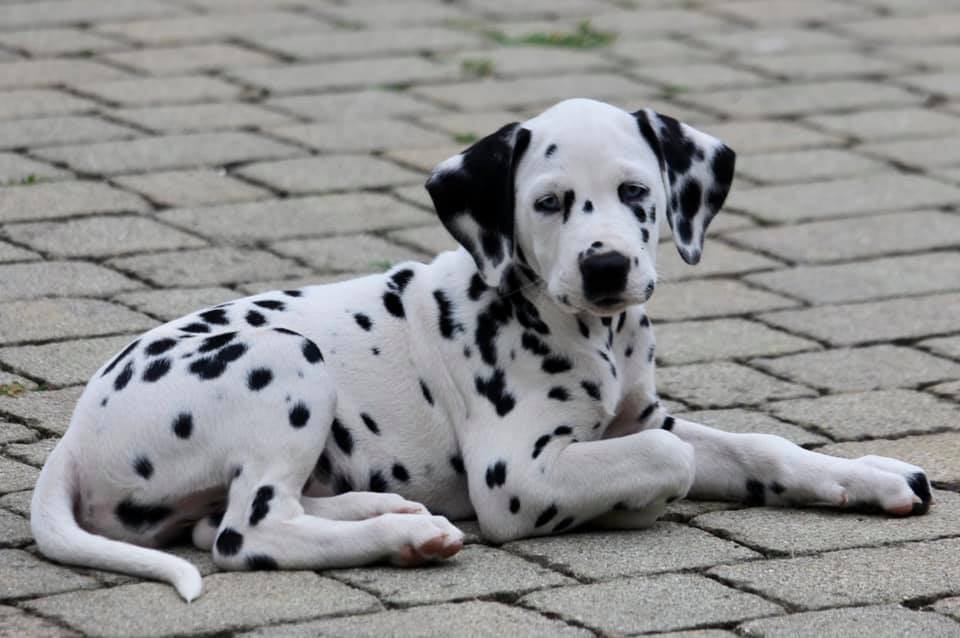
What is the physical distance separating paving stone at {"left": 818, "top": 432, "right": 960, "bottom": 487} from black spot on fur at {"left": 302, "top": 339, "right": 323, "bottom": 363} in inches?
62.1

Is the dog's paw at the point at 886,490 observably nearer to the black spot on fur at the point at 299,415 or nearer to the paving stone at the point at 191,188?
the black spot on fur at the point at 299,415

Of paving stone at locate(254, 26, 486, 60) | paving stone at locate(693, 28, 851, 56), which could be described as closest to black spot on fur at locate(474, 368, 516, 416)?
paving stone at locate(254, 26, 486, 60)

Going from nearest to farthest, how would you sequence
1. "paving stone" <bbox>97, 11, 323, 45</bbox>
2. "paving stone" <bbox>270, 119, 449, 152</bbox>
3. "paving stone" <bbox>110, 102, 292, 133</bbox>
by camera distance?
1. "paving stone" <bbox>270, 119, 449, 152</bbox>
2. "paving stone" <bbox>110, 102, 292, 133</bbox>
3. "paving stone" <bbox>97, 11, 323, 45</bbox>

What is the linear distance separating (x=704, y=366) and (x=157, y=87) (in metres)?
3.84

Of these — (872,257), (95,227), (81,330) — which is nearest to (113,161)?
(95,227)

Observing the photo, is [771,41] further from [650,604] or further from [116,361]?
[650,604]

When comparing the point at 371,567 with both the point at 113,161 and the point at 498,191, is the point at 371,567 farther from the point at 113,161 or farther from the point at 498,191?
Result: the point at 113,161

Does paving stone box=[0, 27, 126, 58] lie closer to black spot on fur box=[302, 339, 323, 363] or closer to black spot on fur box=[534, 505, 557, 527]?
black spot on fur box=[302, 339, 323, 363]

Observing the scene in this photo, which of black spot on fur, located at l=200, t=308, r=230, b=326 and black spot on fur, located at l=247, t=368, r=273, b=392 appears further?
black spot on fur, located at l=200, t=308, r=230, b=326

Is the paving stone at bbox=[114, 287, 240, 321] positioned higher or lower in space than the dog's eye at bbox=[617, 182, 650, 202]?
lower

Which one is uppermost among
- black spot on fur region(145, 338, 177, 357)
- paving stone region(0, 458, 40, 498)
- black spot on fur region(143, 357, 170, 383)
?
black spot on fur region(145, 338, 177, 357)

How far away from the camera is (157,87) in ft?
29.9

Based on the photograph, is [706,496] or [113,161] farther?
[113,161]

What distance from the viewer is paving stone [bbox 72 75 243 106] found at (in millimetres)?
8906
